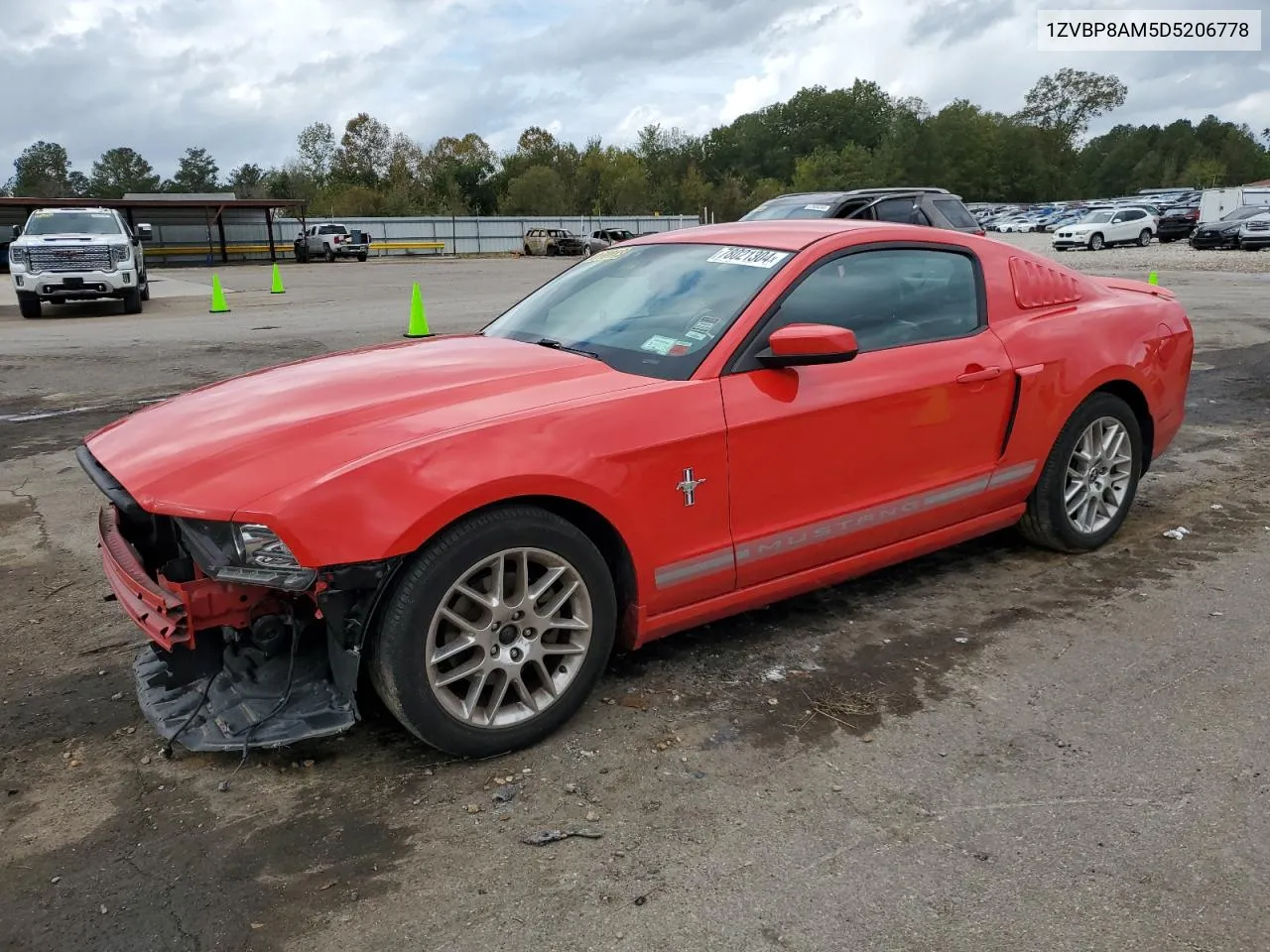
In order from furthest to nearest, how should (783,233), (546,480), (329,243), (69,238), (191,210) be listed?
(191,210) < (329,243) < (69,238) < (783,233) < (546,480)

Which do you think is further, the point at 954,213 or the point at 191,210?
the point at 191,210

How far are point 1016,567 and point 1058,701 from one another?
1.33 meters

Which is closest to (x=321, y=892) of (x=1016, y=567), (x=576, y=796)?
(x=576, y=796)

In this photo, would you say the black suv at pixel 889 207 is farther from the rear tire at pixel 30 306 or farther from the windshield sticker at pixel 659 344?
the rear tire at pixel 30 306

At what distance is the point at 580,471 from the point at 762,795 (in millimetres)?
1064

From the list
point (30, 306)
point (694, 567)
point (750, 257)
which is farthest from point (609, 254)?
point (30, 306)

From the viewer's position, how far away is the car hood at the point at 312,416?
279cm

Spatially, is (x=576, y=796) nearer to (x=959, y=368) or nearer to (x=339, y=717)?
(x=339, y=717)

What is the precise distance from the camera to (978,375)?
159 inches

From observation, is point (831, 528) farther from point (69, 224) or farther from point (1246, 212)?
point (1246, 212)

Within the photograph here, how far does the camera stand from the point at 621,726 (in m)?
3.22

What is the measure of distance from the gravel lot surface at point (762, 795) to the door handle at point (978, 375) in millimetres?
930

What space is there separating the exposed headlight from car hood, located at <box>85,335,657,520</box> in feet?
0.27

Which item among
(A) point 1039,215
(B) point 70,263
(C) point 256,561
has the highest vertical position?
(A) point 1039,215
